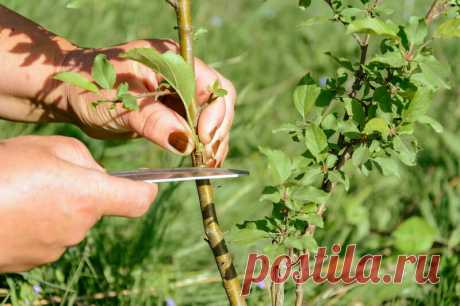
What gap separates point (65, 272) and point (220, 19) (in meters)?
1.76

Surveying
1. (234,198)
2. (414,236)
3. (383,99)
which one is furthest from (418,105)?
(234,198)

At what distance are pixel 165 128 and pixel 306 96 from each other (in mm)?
230

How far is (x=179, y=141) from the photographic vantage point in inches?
46.9

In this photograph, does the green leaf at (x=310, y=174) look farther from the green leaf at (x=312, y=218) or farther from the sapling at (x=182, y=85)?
the sapling at (x=182, y=85)

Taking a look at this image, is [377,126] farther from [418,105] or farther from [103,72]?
[103,72]

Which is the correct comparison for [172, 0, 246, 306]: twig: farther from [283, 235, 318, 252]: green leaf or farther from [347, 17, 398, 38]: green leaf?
[347, 17, 398, 38]: green leaf

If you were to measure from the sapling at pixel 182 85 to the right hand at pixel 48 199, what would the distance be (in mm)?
95

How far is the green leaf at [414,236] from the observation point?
182 cm

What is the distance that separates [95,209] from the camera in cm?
112

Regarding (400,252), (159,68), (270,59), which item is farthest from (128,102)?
(270,59)

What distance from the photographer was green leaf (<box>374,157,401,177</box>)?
3.58ft

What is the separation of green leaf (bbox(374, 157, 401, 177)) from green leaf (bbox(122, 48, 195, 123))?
0.95ft

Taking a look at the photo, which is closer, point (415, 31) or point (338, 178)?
point (415, 31)

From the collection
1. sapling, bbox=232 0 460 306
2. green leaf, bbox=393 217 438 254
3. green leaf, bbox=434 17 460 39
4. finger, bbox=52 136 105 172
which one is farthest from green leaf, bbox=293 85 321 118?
green leaf, bbox=393 217 438 254
